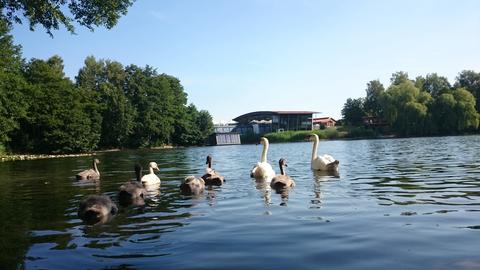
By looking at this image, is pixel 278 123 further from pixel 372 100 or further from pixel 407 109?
pixel 407 109

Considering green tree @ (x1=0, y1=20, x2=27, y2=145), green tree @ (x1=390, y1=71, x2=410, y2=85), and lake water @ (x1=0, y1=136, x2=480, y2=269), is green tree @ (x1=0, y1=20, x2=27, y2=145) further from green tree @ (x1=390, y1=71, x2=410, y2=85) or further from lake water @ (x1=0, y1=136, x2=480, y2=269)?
green tree @ (x1=390, y1=71, x2=410, y2=85)

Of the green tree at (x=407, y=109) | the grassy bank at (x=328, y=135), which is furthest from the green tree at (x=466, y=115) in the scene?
the grassy bank at (x=328, y=135)

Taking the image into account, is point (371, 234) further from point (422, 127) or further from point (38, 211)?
point (422, 127)

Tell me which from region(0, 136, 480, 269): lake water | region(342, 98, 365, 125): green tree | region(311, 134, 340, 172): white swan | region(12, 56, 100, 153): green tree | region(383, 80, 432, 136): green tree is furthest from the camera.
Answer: region(342, 98, 365, 125): green tree

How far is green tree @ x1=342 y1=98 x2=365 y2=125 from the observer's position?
138 m

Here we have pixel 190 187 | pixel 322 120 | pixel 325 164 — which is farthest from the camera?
pixel 322 120

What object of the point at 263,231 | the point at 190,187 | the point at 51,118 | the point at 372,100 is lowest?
the point at 263,231

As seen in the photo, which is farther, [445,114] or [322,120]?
[322,120]

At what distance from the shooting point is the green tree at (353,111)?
138m

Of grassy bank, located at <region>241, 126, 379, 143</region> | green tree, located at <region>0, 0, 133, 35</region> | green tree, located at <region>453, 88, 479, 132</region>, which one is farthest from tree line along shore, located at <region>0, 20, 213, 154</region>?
green tree, located at <region>453, 88, 479, 132</region>

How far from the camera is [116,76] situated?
105625 millimetres

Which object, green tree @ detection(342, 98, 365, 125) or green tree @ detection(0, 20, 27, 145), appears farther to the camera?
green tree @ detection(342, 98, 365, 125)

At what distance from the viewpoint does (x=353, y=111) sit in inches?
5477

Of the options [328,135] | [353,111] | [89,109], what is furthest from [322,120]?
[89,109]
